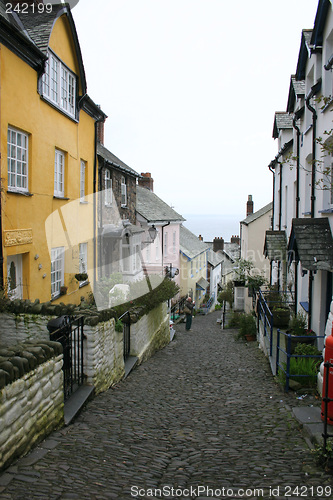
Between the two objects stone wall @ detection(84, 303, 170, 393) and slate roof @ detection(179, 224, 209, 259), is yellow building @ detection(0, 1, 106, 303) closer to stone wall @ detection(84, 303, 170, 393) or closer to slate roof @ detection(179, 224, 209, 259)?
stone wall @ detection(84, 303, 170, 393)

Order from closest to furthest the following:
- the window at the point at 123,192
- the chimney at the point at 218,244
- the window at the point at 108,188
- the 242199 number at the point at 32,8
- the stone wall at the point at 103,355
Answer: the stone wall at the point at 103,355
the 242199 number at the point at 32,8
the window at the point at 108,188
the window at the point at 123,192
the chimney at the point at 218,244

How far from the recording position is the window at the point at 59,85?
1187cm

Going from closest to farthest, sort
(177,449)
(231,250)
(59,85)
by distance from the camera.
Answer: (177,449) → (59,85) → (231,250)

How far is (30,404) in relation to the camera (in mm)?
5191

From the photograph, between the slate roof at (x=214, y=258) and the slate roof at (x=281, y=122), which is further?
the slate roof at (x=214, y=258)

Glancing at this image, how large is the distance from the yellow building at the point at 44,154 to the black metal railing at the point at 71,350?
8.82 ft

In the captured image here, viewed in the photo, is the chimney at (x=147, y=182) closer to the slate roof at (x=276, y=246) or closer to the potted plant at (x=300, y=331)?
the slate roof at (x=276, y=246)

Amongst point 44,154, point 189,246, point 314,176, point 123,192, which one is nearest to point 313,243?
point 314,176

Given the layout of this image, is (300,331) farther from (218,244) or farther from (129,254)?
(218,244)

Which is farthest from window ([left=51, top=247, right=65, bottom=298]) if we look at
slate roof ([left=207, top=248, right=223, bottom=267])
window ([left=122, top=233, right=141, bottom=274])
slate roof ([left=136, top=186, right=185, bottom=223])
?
slate roof ([left=207, top=248, right=223, bottom=267])

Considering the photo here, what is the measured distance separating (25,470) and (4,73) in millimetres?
7962

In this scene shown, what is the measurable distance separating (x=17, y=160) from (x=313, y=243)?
7151mm

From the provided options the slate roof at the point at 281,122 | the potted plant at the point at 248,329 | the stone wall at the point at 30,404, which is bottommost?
the potted plant at the point at 248,329

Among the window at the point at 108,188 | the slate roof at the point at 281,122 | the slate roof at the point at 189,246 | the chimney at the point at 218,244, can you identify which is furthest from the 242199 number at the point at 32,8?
the chimney at the point at 218,244
